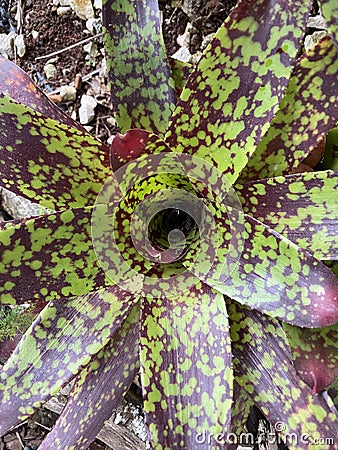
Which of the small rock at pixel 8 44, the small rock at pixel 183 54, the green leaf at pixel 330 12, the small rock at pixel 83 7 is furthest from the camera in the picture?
the small rock at pixel 8 44

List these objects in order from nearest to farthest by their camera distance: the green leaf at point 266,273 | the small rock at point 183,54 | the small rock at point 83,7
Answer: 1. the green leaf at point 266,273
2. the small rock at point 183,54
3. the small rock at point 83,7

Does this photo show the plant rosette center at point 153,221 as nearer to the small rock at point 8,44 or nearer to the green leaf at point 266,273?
the green leaf at point 266,273

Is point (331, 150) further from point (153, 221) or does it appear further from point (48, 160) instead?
point (48, 160)

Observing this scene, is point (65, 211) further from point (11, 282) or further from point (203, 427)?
point (203, 427)

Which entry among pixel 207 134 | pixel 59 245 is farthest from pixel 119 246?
pixel 207 134

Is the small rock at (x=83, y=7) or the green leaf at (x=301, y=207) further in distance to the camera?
the small rock at (x=83, y=7)

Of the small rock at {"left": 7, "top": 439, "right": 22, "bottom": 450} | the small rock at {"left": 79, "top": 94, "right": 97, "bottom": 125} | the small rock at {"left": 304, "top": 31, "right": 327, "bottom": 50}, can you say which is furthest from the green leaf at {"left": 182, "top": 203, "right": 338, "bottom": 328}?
the small rock at {"left": 7, "top": 439, "right": 22, "bottom": 450}

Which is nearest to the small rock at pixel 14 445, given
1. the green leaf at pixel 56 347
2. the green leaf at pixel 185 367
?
the green leaf at pixel 56 347
